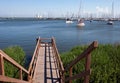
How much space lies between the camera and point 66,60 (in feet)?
51.3

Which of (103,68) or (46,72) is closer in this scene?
(103,68)

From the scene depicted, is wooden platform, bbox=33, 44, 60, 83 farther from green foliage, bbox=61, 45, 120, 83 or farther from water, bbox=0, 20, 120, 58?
water, bbox=0, 20, 120, 58

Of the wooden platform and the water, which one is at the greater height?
the wooden platform

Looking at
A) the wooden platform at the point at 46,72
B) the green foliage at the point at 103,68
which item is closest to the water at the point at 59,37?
the green foliage at the point at 103,68

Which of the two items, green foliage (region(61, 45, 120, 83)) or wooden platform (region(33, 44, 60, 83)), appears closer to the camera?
wooden platform (region(33, 44, 60, 83))

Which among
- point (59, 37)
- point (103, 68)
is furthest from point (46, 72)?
point (59, 37)

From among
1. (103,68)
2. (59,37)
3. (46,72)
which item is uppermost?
(103,68)

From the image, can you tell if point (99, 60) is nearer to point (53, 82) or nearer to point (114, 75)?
point (114, 75)

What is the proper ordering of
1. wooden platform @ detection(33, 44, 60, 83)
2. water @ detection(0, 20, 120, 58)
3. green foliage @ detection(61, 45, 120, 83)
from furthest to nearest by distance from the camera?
water @ detection(0, 20, 120, 58), green foliage @ detection(61, 45, 120, 83), wooden platform @ detection(33, 44, 60, 83)

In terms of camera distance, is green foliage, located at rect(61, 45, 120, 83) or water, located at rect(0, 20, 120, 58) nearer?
green foliage, located at rect(61, 45, 120, 83)

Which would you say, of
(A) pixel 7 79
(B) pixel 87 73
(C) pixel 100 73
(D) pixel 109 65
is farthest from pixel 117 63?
(A) pixel 7 79

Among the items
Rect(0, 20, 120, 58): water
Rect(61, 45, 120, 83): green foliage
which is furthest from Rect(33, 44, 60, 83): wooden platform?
Rect(0, 20, 120, 58): water

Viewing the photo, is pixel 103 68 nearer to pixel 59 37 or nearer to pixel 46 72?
pixel 46 72

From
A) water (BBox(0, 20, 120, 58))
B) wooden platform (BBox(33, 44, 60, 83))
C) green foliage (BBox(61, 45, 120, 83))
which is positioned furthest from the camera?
water (BBox(0, 20, 120, 58))
